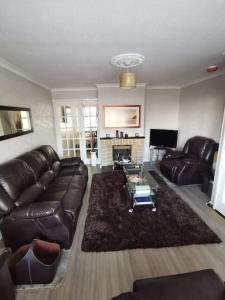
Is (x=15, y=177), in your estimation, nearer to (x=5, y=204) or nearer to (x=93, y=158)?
(x=5, y=204)

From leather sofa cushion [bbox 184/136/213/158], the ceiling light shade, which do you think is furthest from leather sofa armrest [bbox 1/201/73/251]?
leather sofa cushion [bbox 184/136/213/158]

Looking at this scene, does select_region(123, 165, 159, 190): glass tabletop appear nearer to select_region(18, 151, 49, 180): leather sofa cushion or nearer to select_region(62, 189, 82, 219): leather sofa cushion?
select_region(62, 189, 82, 219): leather sofa cushion

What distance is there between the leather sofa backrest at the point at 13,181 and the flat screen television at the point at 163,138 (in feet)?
11.5

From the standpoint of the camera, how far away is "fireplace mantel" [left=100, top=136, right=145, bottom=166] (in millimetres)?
4559

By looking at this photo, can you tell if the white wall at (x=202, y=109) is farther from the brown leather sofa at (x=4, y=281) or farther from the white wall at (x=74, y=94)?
the brown leather sofa at (x=4, y=281)

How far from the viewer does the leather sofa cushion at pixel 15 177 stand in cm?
181

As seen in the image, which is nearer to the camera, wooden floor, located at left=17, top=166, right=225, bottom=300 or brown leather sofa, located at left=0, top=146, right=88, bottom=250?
wooden floor, located at left=17, top=166, right=225, bottom=300

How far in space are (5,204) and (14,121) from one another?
149 cm

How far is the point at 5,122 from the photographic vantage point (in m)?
2.35

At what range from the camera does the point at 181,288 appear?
0.98 metres

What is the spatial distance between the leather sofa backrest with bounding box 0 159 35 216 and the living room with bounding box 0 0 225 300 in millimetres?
13

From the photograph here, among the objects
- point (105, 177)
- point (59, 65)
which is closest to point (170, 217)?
point (105, 177)


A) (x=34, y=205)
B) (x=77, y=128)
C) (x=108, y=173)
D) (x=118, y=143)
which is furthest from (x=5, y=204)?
(x=77, y=128)

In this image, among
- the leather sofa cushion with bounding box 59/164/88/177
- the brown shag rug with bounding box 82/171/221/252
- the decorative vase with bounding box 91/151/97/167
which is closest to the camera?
the brown shag rug with bounding box 82/171/221/252
